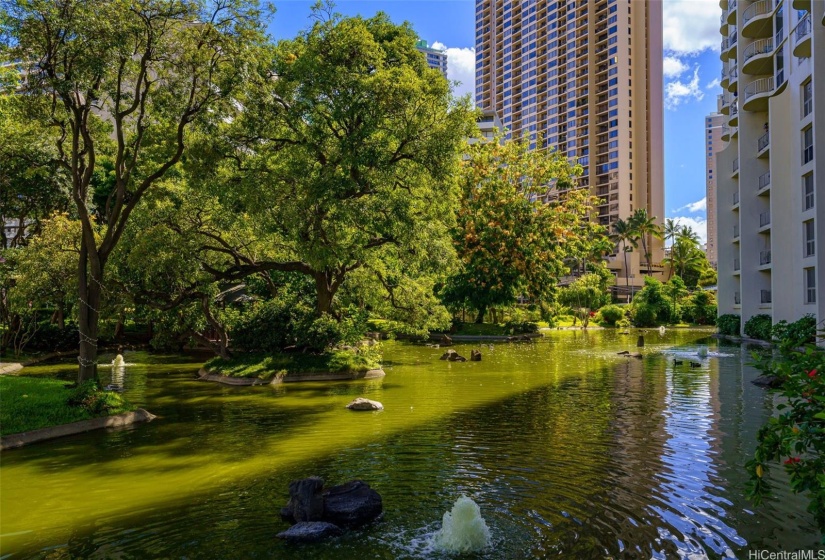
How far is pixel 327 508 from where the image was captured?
24.5ft

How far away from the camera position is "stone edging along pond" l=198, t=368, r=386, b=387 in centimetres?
2086

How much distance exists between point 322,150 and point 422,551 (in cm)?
1645

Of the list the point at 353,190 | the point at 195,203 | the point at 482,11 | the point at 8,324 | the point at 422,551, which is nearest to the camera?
the point at 422,551

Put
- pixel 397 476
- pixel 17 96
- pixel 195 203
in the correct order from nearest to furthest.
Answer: pixel 397 476
pixel 17 96
pixel 195 203

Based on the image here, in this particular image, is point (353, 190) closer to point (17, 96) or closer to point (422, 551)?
point (17, 96)

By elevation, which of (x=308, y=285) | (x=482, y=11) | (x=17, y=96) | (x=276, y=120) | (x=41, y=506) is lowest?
(x=41, y=506)

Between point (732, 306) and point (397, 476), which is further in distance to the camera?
point (732, 306)

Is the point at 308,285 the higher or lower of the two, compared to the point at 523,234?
lower

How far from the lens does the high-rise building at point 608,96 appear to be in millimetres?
106125

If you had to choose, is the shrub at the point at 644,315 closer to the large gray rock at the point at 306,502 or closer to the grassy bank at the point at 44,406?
the grassy bank at the point at 44,406

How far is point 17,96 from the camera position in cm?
1513

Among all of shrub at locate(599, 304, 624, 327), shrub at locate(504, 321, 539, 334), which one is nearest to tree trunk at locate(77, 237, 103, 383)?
shrub at locate(504, 321, 539, 334)

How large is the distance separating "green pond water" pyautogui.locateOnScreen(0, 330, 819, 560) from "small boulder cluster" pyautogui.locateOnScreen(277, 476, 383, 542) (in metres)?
0.18

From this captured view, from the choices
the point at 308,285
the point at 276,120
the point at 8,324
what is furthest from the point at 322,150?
the point at 8,324
